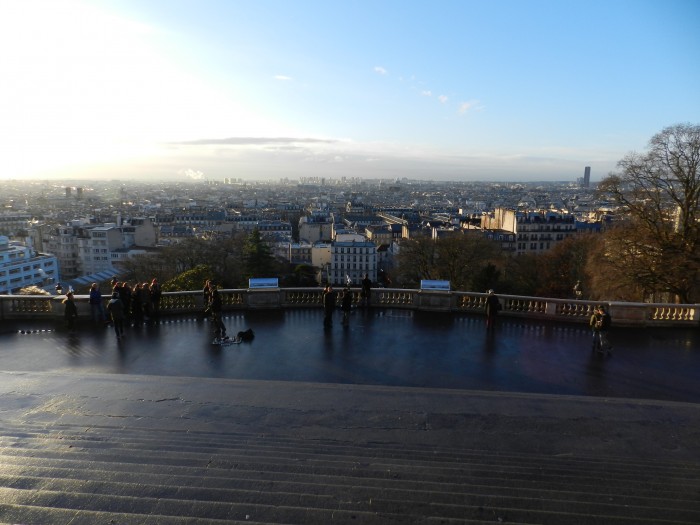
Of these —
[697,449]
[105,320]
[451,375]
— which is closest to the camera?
[697,449]

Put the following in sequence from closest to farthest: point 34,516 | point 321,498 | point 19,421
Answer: point 34,516, point 321,498, point 19,421

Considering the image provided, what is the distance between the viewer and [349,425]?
22.7 feet

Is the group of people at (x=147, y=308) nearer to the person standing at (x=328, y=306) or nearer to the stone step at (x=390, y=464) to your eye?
the person standing at (x=328, y=306)

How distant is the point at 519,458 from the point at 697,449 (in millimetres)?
2503

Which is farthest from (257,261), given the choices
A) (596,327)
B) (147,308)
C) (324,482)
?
(324,482)

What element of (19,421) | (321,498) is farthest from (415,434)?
(19,421)

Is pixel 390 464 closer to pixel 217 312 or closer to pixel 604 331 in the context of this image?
pixel 217 312

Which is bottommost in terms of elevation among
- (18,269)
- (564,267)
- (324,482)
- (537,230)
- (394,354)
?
(18,269)

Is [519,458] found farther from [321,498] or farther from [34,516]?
[34,516]

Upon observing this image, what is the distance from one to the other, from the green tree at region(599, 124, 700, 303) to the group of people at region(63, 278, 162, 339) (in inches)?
689

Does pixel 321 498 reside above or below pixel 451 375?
above

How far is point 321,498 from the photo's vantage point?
15.3 ft

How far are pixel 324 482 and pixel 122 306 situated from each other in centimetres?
840

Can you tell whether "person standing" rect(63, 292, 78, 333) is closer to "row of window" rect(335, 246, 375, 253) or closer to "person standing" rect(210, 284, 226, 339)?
"person standing" rect(210, 284, 226, 339)
